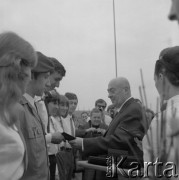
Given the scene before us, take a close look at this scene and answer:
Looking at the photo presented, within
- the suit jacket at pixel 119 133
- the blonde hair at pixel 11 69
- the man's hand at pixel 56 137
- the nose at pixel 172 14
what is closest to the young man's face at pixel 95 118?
the suit jacket at pixel 119 133

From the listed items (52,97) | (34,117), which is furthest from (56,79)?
(34,117)

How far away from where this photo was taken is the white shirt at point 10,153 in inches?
63.3

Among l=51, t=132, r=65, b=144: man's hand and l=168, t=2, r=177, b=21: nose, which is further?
l=51, t=132, r=65, b=144: man's hand

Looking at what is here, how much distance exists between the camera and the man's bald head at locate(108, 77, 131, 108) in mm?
4168

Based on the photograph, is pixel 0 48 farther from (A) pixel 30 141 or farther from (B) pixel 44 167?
(B) pixel 44 167

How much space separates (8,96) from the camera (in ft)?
5.64

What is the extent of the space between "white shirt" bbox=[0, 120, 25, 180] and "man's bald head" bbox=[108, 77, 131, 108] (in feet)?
8.43

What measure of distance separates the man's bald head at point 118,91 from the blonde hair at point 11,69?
7.96ft

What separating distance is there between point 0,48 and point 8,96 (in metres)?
0.26

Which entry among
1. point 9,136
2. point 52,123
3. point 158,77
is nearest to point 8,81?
point 9,136

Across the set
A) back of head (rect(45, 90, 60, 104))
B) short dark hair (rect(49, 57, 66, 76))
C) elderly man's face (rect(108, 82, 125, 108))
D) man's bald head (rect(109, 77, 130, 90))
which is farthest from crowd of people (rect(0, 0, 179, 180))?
man's bald head (rect(109, 77, 130, 90))

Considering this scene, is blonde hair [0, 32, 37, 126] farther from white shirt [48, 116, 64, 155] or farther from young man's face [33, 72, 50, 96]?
white shirt [48, 116, 64, 155]

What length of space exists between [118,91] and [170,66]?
301cm

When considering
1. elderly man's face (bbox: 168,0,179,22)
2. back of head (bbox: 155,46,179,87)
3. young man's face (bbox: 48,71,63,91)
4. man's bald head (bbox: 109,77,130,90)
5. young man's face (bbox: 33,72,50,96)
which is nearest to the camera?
elderly man's face (bbox: 168,0,179,22)
